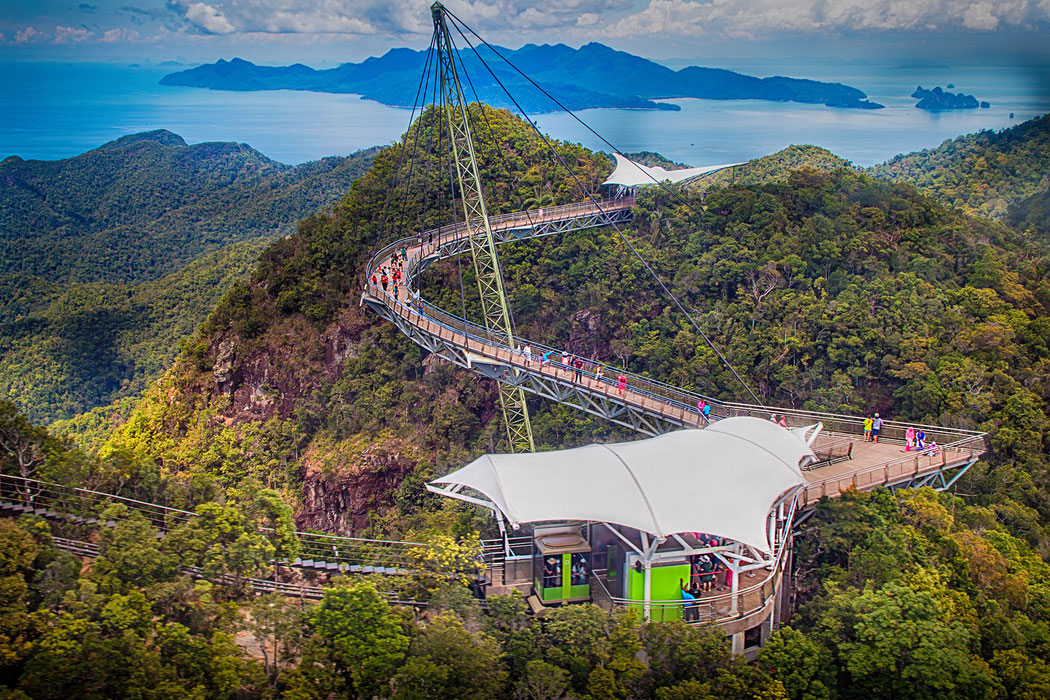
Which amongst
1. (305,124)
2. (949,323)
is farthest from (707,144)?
(305,124)

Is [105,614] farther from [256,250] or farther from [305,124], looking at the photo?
[305,124]

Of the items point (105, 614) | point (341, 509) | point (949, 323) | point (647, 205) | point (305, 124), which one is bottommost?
point (341, 509)

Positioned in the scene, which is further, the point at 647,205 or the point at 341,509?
the point at 647,205

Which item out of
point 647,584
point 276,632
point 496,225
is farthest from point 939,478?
point 496,225

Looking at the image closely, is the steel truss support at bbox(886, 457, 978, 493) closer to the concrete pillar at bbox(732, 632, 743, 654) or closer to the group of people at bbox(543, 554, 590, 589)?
the concrete pillar at bbox(732, 632, 743, 654)

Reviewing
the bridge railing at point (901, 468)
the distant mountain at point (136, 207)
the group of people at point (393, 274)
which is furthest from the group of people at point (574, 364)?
the distant mountain at point (136, 207)

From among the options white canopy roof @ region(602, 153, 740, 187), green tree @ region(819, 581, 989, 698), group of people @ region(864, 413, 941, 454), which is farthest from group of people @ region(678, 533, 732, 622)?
white canopy roof @ region(602, 153, 740, 187)

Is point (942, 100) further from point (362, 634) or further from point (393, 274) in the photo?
point (362, 634)
